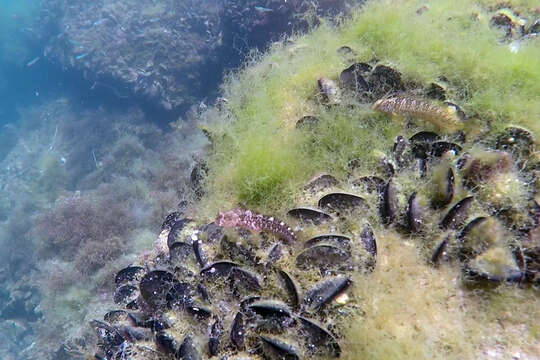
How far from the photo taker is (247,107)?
488 centimetres

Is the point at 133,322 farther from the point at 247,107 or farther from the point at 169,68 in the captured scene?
the point at 169,68

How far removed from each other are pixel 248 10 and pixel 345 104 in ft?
33.6

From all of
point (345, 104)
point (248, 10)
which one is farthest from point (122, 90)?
point (345, 104)

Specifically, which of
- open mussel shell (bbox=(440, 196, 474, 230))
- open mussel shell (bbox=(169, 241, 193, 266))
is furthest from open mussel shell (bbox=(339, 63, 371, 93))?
open mussel shell (bbox=(169, 241, 193, 266))

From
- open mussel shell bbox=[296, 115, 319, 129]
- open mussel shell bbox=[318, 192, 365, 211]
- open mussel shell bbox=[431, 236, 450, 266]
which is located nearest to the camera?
open mussel shell bbox=[431, 236, 450, 266]

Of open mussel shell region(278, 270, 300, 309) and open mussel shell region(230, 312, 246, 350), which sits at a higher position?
open mussel shell region(278, 270, 300, 309)

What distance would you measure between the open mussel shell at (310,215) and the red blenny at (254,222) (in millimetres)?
158

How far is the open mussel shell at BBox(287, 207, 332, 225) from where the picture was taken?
2.89 m

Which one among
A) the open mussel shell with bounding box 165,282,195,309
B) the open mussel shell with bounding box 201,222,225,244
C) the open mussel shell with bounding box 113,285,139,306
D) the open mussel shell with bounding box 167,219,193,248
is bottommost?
the open mussel shell with bounding box 113,285,139,306

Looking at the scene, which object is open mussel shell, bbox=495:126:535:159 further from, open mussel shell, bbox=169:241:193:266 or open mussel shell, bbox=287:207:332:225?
open mussel shell, bbox=169:241:193:266

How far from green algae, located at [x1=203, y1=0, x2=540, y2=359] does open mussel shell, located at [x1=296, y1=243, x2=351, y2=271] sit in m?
0.25

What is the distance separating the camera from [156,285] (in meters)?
3.00

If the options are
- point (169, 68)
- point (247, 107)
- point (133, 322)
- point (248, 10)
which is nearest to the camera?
point (133, 322)

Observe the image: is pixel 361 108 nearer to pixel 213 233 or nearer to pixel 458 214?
pixel 458 214
